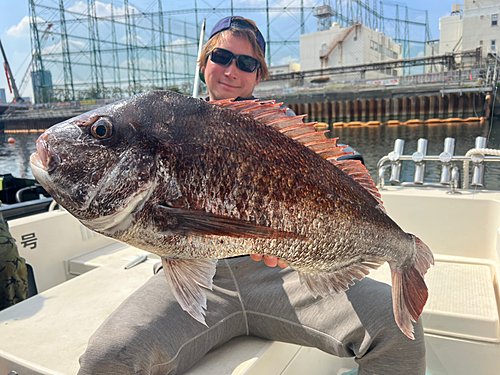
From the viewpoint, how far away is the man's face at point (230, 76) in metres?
2.01

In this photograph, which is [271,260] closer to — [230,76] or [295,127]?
[295,127]

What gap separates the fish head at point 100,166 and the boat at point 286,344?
1.10 meters

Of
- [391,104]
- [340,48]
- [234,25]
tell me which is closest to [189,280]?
[234,25]

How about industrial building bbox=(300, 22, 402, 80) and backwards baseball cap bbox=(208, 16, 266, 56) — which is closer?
backwards baseball cap bbox=(208, 16, 266, 56)

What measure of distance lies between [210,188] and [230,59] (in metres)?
1.19

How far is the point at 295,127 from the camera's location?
1310 millimetres

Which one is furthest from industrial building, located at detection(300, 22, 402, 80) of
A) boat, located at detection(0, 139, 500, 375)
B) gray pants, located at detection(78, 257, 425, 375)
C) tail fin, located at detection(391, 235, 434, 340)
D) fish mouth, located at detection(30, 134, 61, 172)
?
fish mouth, located at detection(30, 134, 61, 172)

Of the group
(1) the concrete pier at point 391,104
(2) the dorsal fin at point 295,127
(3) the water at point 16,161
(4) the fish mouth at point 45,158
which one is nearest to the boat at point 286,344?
(2) the dorsal fin at point 295,127

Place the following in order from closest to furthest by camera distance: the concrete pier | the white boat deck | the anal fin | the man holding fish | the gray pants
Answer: the man holding fish
the anal fin
the gray pants
the white boat deck
the concrete pier

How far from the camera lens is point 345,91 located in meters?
33.1

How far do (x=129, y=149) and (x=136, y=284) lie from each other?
2.00 m

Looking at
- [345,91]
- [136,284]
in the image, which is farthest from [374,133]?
[136,284]

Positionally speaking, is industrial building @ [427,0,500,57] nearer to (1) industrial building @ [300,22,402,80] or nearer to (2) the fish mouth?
(1) industrial building @ [300,22,402,80]

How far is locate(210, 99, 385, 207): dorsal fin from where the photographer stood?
49.8 inches
